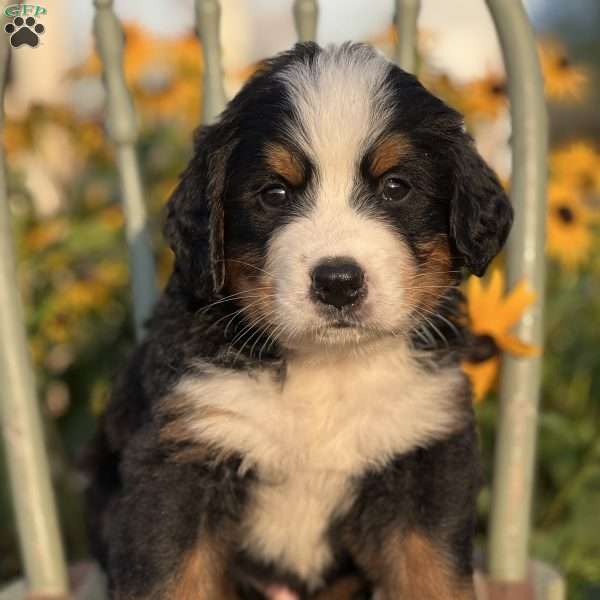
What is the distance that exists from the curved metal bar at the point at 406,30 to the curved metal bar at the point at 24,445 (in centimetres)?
125

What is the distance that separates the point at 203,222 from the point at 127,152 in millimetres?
989

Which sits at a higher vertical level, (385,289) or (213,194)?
(213,194)

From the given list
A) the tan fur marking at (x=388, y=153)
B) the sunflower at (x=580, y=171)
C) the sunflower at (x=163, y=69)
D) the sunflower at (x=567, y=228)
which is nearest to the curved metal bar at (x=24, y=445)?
the tan fur marking at (x=388, y=153)

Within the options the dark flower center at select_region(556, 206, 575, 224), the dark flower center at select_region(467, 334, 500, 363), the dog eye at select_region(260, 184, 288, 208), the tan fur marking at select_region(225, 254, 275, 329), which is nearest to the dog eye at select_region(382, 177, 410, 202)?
the dog eye at select_region(260, 184, 288, 208)

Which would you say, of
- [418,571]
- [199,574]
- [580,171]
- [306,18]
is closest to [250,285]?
[199,574]

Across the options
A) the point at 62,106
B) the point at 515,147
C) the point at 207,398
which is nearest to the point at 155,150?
the point at 62,106

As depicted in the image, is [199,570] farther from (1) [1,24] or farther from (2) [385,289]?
(1) [1,24]

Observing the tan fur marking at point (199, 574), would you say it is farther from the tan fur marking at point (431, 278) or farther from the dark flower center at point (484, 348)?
the dark flower center at point (484, 348)

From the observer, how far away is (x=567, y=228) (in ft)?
14.1

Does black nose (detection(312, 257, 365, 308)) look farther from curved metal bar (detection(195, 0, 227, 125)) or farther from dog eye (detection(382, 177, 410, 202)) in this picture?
curved metal bar (detection(195, 0, 227, 125))

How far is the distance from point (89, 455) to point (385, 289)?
1.33 m

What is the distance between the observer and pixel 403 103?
2.53 m

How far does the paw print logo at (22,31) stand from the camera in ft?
10.0

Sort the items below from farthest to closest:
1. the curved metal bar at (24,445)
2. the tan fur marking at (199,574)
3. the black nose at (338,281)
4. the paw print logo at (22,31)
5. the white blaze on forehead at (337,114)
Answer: the paw print logo at (22,31), the curved metal bar at (24,445), the tan fur marking at (199,574), the white blaze on forehead at (337,114), the black nose at (338,281)
